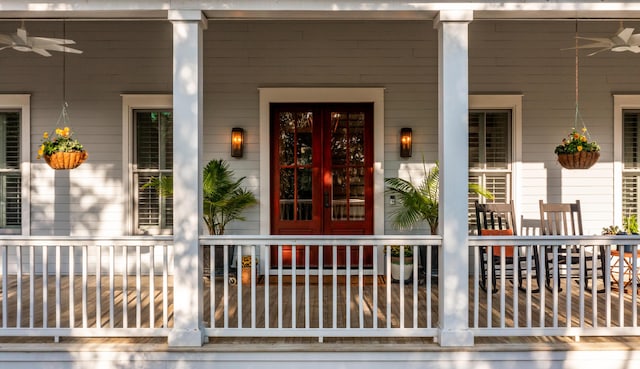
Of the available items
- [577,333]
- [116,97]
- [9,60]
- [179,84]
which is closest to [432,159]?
[577,333]

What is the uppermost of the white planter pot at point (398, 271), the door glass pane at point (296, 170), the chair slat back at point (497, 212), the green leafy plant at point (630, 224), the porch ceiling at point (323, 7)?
the porch ceiling at point (323, 7)

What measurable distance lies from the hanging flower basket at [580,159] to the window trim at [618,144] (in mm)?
1595

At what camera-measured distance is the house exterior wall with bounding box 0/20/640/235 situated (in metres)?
5.66

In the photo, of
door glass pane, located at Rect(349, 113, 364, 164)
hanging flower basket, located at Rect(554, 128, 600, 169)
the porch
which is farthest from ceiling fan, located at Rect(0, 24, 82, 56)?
hanging flower basket, located at Rect(554, 128, 600, 169)

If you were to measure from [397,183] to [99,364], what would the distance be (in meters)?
3.54

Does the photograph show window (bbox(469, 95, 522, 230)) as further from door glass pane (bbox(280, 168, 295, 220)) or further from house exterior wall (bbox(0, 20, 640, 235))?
door glass pane (bbox(280, 168, 295, 220))

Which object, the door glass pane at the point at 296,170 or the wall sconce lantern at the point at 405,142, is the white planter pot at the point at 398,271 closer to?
the door glass pane at the point at 296,170

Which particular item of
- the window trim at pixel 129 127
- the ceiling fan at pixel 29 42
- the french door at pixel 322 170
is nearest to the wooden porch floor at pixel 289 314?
the french door at pixel 322 170

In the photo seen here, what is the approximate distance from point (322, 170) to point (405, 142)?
1036 millimetres

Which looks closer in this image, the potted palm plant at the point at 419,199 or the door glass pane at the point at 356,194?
the potted palm plant at the point at 419,199

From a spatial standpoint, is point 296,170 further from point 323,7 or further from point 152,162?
point 323,7

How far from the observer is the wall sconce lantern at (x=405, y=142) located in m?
5.66

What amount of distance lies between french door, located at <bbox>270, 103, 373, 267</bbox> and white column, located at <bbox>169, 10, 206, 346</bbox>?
216cm

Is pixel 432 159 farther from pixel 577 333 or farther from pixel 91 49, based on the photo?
pixel 91 49
